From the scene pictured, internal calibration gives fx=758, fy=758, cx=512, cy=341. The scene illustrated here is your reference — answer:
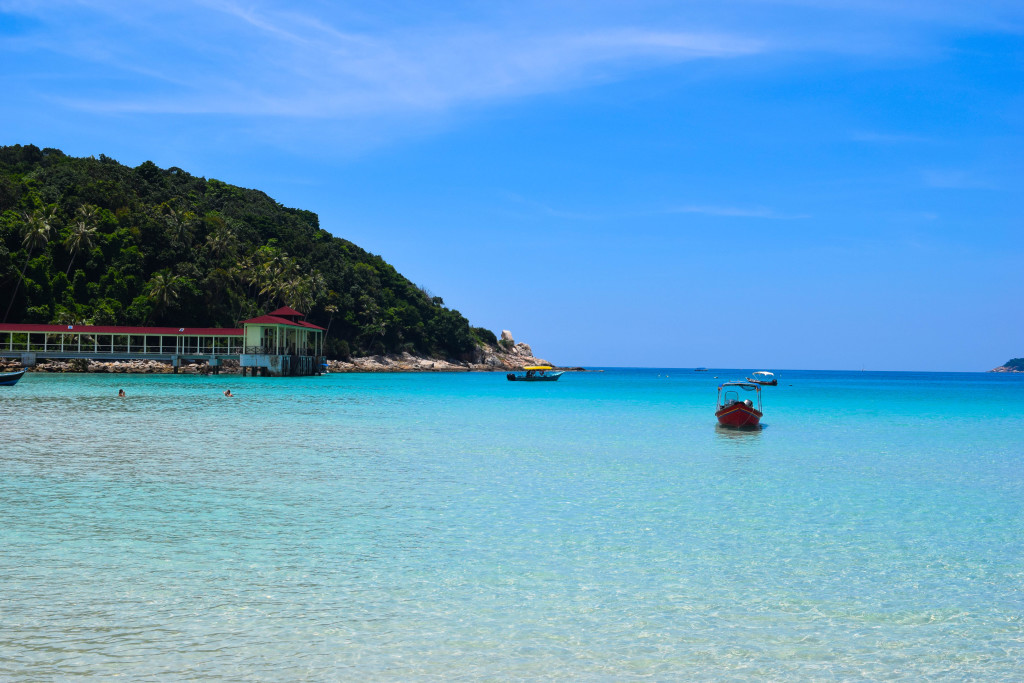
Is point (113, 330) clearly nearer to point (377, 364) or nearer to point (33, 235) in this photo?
point (33, 235)

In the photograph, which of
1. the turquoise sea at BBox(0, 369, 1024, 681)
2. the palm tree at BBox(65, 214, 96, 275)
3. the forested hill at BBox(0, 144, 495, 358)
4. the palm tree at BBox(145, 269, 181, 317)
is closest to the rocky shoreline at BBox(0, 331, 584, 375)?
the forested hill at BBox(0, 144, 495, 358)

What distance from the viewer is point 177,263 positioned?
8712 centimetres

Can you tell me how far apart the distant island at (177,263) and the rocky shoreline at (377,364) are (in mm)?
1998

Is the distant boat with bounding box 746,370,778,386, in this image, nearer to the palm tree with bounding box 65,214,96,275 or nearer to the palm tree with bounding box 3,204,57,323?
the palm tree with bounding box 65,214,96,275

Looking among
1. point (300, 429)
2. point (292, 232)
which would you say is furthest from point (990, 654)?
point (292, 232)

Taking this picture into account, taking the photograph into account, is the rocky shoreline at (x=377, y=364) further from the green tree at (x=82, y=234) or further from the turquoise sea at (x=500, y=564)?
the turquoise sea at (x=500, y=564)

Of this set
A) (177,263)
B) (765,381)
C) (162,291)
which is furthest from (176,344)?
(765,381)

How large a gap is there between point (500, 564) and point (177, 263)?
286ft

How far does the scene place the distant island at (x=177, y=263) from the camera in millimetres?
77250

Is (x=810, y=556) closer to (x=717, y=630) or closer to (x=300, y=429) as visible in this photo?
(x=717, y=630)

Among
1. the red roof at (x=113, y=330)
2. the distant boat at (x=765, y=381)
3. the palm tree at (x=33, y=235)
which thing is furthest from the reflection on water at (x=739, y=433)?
the palm tree at (x=33, y=235)

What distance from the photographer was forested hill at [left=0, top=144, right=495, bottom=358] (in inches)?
3039

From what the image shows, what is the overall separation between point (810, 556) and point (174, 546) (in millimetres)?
8456

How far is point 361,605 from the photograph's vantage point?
25.6 ft
